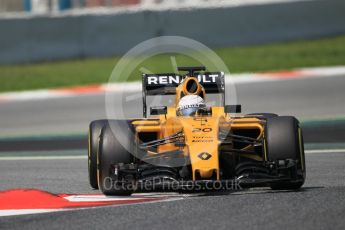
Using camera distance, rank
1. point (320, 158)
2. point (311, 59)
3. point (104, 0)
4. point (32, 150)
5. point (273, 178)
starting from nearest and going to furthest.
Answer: point (273, 178) < point (320, 158) < point (32, 150) < point (311, 59) < point (104, 0)

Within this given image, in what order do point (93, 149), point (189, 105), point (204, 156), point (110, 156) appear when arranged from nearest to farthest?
point (204, 156) → point (110, 156) → point (93, 149) → point (189, 105)

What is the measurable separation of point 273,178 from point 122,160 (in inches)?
60.4

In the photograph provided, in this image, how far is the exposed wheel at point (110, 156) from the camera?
10359 millimetres

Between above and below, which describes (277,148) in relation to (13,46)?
below

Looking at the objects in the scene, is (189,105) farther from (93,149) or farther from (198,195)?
(198,195)

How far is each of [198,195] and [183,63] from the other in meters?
13.5

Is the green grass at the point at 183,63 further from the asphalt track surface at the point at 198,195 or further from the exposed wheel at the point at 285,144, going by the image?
the exposed wheel at the point at 285,144

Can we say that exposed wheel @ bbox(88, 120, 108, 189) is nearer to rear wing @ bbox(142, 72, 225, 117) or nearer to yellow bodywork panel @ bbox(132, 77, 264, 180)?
yellow bodywork panel @ bbox(132, 77, 264, 180)

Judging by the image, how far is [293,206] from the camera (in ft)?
29.1

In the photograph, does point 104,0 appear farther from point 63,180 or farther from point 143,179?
point 143,179

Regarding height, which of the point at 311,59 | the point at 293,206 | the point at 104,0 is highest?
the point at 104,0

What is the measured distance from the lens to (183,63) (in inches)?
929

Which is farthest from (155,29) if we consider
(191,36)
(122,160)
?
(122,160)

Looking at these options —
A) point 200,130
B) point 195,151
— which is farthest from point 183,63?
point 195,151
